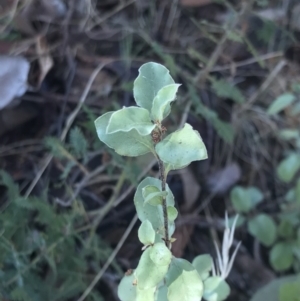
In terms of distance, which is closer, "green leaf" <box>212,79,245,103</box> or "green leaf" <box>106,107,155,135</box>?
"green leaf" <box>106,107,155,135</box>

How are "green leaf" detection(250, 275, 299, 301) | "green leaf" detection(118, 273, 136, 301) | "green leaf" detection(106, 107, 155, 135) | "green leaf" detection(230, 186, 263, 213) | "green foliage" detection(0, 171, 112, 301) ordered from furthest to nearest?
"green leaf" detection(230, 186, 263, 213)
"green leaf" detection(250, 275, 299, 301)
"green foliage" detection(0, 171, 112, 301)
"green leaf" detection(118, 273, 136, 301)
"green leaf" detection(106, 107, 155, 135)

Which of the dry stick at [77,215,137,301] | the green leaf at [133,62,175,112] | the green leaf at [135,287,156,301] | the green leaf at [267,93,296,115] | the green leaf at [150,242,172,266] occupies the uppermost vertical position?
the green leaf at [133,62,175,112]

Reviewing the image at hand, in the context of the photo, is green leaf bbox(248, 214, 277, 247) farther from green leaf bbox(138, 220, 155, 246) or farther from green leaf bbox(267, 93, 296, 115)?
green leaf bbox(138, 220, 155, 246)

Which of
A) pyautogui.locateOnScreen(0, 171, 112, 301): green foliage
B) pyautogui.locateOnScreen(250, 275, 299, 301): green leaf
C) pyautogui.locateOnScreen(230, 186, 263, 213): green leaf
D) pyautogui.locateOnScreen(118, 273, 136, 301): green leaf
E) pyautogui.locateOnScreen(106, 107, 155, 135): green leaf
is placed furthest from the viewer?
pyautogui.locateOnScreen(230, 186, 263, 213): green leaf

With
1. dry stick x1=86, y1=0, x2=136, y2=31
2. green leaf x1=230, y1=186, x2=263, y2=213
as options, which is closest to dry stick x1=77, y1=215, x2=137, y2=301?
green leaf x1=230, y1=186, x2=263, y2=213

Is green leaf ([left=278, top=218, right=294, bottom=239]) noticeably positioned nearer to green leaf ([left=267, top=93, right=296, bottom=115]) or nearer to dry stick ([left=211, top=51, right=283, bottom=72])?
green leaf ([left=267, top=93, right=296, bottom=115])

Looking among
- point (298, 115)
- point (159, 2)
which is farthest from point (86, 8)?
point (298, 115)

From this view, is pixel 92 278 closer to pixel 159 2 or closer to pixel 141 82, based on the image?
pixel 141 82

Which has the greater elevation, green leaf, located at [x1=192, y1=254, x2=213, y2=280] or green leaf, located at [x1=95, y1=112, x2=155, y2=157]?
green leaf, located at [x1=95, y1=112, x2=155, y2=157]

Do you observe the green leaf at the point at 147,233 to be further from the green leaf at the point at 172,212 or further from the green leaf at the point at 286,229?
the green leaf at the point at 286,229
